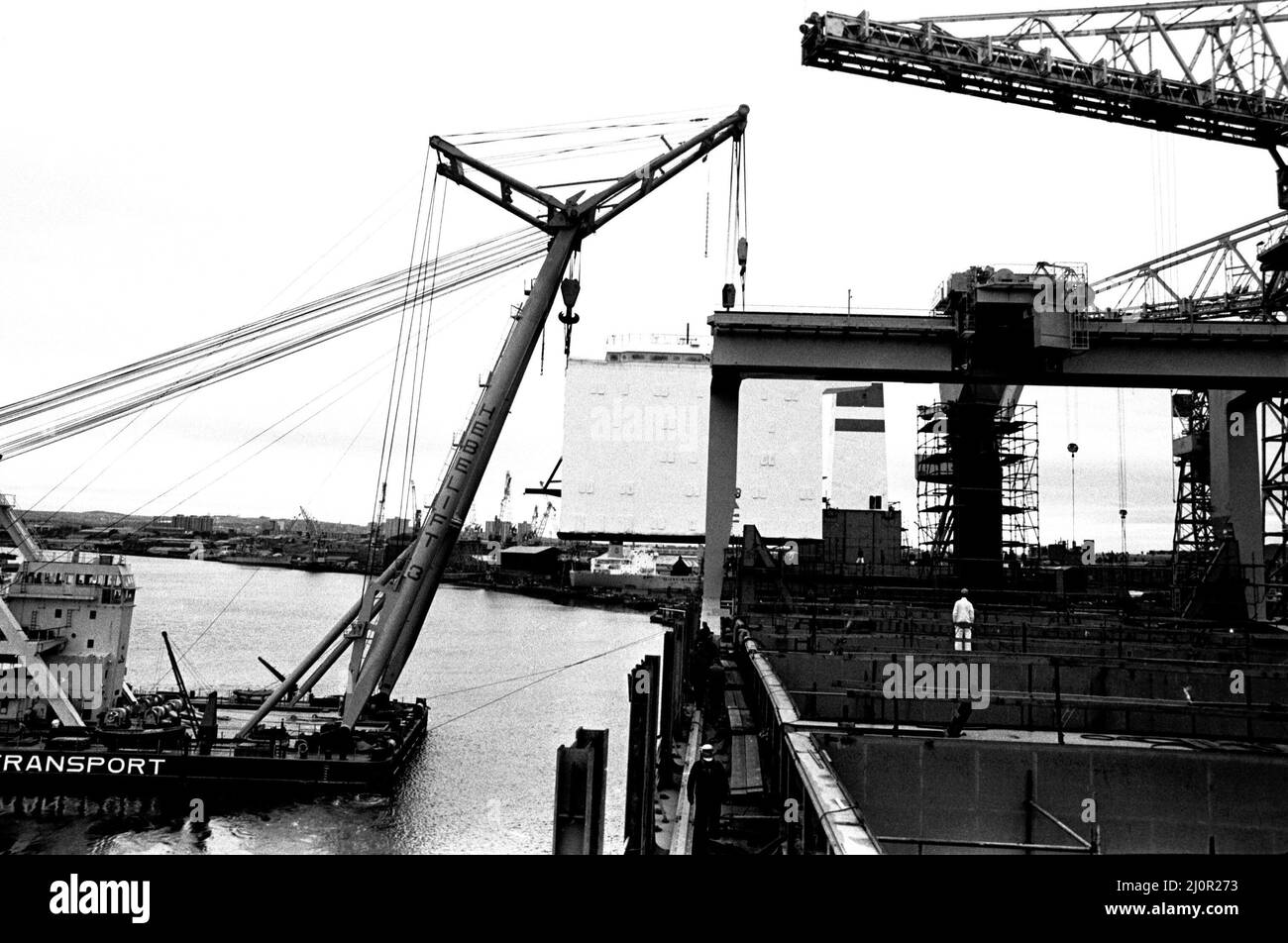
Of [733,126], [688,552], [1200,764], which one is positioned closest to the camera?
[1200,764]

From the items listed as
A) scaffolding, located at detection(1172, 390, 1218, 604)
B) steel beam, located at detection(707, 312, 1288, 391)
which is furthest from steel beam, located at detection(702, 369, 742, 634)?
scaffolding, located at detection(1172, 390, 1218, 604)

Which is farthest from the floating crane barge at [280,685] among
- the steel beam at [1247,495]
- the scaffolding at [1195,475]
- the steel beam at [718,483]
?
the scaffolding at [1195,475]

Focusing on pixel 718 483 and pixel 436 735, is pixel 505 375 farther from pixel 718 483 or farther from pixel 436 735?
pixel 436 735

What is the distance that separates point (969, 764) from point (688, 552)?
13195cm

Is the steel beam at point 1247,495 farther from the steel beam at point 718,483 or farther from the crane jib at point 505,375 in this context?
the crane jib at point 505,375

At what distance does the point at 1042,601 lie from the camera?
35.2m

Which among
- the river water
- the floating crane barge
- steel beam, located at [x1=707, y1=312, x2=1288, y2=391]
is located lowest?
the river water

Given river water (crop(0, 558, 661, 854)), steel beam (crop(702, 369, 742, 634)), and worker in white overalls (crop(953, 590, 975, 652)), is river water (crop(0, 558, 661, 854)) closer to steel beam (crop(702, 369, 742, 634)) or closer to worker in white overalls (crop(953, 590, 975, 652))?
steel beam (crop(702, 369, 742, 634))

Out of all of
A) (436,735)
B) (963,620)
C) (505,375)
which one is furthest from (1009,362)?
(436,735)

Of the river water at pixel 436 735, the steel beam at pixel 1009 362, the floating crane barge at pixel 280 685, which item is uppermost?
the steel beam at pixel 1009 362

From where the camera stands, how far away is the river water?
81.1 ft

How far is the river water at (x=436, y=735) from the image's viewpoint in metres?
24.7
